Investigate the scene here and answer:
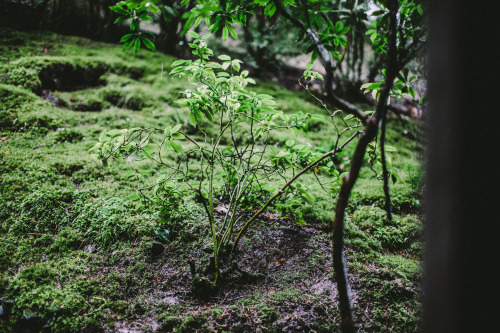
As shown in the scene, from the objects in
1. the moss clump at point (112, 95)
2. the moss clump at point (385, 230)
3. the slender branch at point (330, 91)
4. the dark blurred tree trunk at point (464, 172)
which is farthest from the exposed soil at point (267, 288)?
the moss clump at point (112, 95)

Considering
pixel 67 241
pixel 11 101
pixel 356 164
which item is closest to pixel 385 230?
pixel 356 164

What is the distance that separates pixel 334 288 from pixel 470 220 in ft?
4.78

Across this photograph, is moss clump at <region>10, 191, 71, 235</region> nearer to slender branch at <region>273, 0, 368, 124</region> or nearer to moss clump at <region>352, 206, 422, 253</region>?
slender branch at <region>273, 0, 368, 124</region>

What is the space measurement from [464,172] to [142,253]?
2.26 metres

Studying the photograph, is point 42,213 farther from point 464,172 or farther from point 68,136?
point 464,172

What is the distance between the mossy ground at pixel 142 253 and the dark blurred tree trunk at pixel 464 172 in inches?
16.7

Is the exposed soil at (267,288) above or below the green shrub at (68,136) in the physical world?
below

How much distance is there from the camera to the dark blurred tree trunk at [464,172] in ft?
2.19

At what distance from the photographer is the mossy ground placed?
64.4 inches

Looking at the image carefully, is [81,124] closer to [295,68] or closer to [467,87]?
[467,87]

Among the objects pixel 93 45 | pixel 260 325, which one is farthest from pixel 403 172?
pixel 93 45

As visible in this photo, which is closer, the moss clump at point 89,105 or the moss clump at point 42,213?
the moss clump at point 42,213

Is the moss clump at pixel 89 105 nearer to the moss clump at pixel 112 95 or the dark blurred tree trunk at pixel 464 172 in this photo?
the moss clump at pixel 112 95

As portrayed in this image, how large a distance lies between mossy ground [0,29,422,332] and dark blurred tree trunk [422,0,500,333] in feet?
1.39
